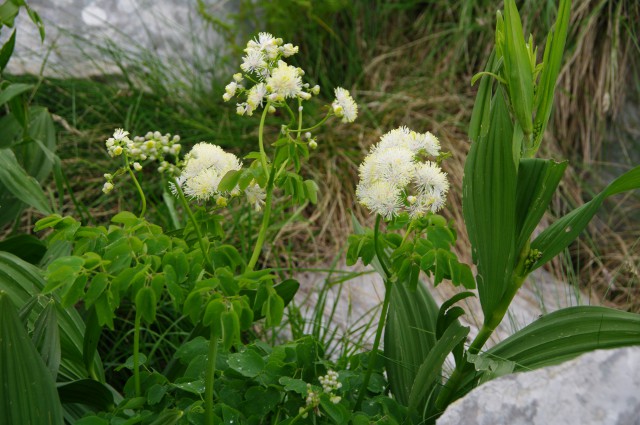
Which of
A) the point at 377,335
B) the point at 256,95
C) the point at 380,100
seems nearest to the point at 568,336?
the point at 377,335

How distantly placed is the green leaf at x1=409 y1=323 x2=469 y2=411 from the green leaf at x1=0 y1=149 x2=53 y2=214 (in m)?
0.98

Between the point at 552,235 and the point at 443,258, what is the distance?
211 millimetres

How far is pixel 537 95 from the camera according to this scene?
136 centimetres

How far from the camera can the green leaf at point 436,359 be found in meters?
1.31

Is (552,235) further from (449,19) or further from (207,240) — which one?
(449,19)

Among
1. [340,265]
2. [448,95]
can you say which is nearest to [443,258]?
[340,265]

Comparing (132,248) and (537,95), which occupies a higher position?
(537,95)

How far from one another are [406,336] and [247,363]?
0.37 m

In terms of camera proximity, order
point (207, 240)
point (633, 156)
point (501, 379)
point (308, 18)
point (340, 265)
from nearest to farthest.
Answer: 1. point (501, 379)
2. point (207, 240)
3. point (340, 265)
4. point (633, 156)
5. point (308, 18)

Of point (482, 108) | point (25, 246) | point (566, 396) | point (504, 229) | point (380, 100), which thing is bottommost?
point (566, 396)

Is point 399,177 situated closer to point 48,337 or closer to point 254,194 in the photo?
point 254,194

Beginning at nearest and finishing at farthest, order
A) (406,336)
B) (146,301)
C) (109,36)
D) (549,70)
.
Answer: (146,301) < (549,70) < (406,336) < (109,36)

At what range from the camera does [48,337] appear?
52.4 inches

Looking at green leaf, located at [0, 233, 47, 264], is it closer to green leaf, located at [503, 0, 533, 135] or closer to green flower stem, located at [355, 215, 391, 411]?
green flower stem, located at [355, 215, 391, 411]
